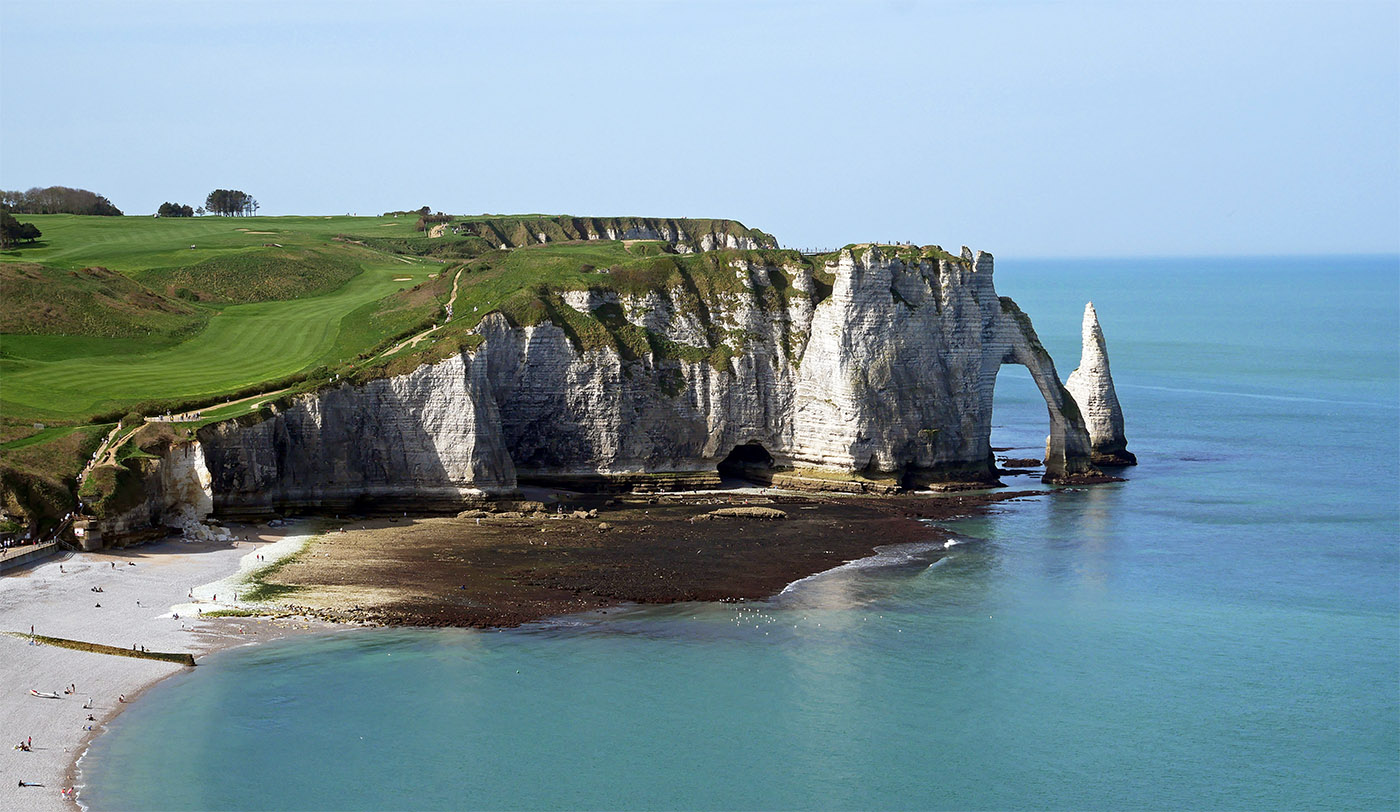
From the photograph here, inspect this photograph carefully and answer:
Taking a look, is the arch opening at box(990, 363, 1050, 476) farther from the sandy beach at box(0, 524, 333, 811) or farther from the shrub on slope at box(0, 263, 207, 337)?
the shrub on slope at box(0, 263, 207, 337)

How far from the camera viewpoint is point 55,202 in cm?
12794


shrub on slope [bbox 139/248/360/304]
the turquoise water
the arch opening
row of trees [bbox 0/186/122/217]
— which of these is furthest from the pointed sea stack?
row of trees [bbox 0/186/122/217]

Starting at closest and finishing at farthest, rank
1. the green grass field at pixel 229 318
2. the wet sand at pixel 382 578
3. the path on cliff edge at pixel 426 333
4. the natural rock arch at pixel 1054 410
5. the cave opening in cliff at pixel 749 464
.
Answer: the wet sand at pixel 382 578 < the green grass field at pixel 229 318 < the path on cliff edge at pixel 426 333 < the cave opening in cliff at pixel 749 464 < the natural rock arch at pixel 1054 410

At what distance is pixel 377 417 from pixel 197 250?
1636 inches

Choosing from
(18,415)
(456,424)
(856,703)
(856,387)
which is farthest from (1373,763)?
(18,415)

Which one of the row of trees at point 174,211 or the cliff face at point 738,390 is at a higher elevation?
the row of trees at point 174,211

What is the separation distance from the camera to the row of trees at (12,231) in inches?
3688

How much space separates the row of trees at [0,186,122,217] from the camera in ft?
418

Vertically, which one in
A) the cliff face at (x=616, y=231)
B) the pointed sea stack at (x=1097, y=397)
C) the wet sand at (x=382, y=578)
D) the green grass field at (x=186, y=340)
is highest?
the cliff face at (x=616, y=231)

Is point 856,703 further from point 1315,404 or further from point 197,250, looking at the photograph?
point 1315,404

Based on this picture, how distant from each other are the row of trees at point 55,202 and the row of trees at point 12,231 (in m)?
Result: 31.1

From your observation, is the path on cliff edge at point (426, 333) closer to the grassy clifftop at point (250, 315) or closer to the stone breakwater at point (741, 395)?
the grassy clifftop at point (250, 315)

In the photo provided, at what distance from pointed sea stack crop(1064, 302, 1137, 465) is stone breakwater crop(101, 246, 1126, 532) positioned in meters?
1.68

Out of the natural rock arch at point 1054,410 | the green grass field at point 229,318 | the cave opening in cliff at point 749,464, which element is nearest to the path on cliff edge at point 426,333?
the green grass field at point 229,318
